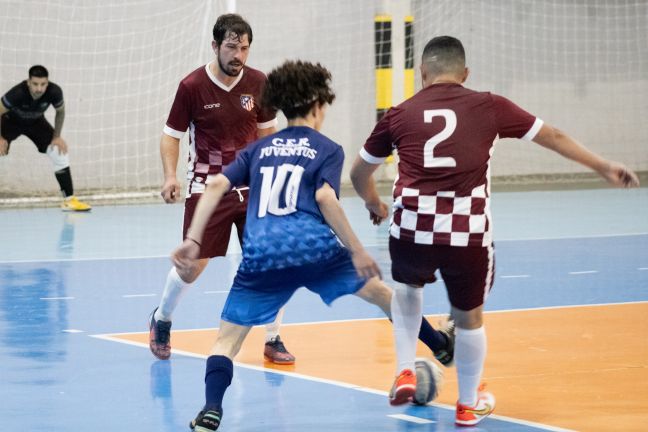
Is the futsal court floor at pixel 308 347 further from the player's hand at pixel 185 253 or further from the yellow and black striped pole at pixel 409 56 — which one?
the yellow and black striped pole at pixel 409 56

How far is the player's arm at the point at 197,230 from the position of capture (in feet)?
15.6

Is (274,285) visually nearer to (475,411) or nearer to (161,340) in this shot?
(475,411)

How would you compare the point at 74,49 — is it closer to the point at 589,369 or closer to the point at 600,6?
the point at 600,6

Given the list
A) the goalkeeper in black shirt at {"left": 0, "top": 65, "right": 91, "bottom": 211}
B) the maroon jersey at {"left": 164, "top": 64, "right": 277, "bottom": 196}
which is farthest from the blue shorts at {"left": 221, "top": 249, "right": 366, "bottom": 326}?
the goalkeeper in black shirt at {"left": 0, "top": 65, "right": 91, "bottom": 211}

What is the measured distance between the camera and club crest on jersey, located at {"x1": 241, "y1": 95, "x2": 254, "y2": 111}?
667cm

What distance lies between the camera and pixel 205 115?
664 cm

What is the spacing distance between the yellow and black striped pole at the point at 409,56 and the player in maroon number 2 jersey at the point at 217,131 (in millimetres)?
10697

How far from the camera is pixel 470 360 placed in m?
5.18

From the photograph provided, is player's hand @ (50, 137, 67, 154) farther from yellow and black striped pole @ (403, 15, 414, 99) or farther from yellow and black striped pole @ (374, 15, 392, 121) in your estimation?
yellow and black striped pole @ (403, 15, 414, 99)

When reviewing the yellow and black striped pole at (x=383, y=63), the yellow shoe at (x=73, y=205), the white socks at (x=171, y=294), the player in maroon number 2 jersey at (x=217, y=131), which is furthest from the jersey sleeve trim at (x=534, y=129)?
the yellow and black striped pole at (x=383, y=63)

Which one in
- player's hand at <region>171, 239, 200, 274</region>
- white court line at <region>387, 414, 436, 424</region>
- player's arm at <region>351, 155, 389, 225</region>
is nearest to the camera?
player's hand at <region>171, 239, 200, 274</region>

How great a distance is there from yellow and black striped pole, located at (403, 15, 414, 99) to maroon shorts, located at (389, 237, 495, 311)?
12235 millimetres

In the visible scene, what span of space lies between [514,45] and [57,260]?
32.5 ft

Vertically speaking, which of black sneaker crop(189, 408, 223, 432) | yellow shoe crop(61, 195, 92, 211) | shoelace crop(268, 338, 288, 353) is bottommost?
black sneaker crop(189, 408, 223, 432)
